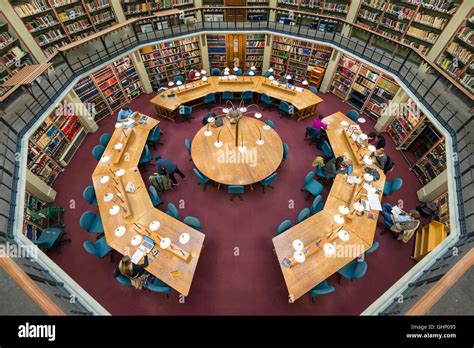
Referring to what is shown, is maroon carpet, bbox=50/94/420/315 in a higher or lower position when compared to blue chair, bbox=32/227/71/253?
lower

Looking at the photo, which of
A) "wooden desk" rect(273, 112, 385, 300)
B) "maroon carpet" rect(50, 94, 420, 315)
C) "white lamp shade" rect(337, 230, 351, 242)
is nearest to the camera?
"wooden desk" rect(273, 112, 385, 300)

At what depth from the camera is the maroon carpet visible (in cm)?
579

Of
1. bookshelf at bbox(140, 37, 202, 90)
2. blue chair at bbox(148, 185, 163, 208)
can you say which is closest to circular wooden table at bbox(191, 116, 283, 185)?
blue chair at bbox(148, 185, 163, 208)

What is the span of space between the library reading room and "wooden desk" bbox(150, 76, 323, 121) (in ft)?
0.30

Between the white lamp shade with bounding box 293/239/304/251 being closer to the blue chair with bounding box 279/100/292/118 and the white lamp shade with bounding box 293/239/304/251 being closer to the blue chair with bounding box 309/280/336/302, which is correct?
the blue chair with bounding box 309/280/336/302

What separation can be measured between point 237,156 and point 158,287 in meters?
4.42

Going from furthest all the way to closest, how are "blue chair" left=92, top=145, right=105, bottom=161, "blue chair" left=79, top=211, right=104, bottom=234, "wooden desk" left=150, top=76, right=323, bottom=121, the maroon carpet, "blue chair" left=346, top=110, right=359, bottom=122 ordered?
"wooden desk" left=150, top=76, right=323, bottom=121 < "blue chair" left=346, top=110, right=359, bottom=122 < "blue chair" left=92, top=145, right=105, bottom=161 < "blue chair" left=79, top=211, right=104, bottom=234 < the maroon carpet

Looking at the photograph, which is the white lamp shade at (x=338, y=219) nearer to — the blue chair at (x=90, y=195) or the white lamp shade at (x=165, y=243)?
the white lamp shade at (x=165, y=243)

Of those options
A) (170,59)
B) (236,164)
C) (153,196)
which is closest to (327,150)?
(236,164)

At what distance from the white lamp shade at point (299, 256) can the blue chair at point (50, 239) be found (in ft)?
A: 21.2

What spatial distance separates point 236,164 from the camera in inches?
293

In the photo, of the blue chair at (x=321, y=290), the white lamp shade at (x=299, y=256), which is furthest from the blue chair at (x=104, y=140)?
the blue chair at (x=321, y=290)

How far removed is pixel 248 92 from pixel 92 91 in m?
6.66

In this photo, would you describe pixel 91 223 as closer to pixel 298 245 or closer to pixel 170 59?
pixel 298 245
